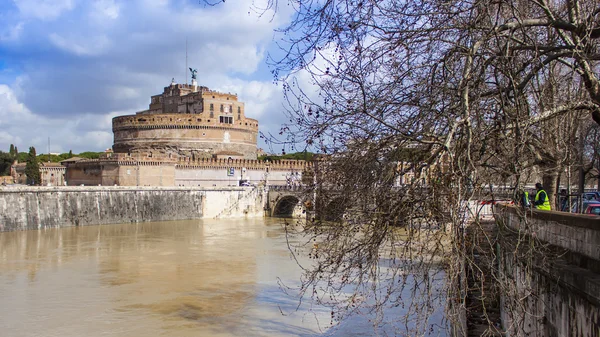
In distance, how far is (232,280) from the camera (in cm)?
1734

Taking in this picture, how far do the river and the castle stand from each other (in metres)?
15.4

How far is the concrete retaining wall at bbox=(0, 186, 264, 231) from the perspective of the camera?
3114cm

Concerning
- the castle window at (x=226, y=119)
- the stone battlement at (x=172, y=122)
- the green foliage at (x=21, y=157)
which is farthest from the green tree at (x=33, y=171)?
the green foliage at (x=21, y=157)

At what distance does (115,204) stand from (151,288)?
71.8 feet

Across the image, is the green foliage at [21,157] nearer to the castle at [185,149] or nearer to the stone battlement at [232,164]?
the castle at [185,149]

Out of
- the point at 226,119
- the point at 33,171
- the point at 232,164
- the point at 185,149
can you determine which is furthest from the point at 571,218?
the point at 226,119

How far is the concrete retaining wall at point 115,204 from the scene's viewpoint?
3114 cm

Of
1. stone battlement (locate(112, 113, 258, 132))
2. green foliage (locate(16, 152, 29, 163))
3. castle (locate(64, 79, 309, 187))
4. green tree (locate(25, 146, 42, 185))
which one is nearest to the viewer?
castle (locate(64, 79, 309, 187))

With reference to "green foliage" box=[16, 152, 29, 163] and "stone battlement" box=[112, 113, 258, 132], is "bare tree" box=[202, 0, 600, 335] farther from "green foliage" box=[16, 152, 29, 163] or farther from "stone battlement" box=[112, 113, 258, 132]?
"green foliage" box=[16, 152, 29, 163]

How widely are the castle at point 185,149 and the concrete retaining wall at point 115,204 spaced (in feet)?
15.7

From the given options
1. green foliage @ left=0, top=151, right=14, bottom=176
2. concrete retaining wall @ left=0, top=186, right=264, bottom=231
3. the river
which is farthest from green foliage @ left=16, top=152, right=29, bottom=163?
the river

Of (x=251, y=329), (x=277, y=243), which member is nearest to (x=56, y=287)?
(x=251, y=329)

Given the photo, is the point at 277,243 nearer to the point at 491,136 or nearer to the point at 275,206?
the point at 275,206

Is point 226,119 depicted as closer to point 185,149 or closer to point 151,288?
point 185,149
